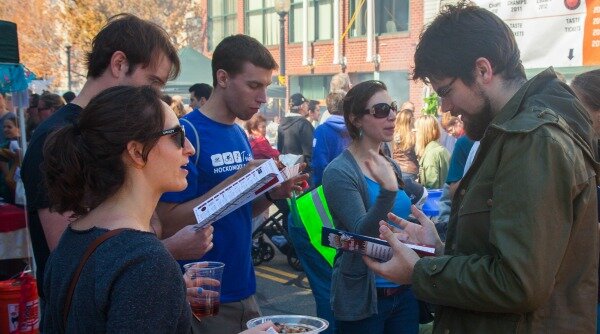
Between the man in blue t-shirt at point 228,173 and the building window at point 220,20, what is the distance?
84.4 ft

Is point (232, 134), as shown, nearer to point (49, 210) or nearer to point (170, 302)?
point (49, 210)

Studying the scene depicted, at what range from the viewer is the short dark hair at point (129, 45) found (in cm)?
274

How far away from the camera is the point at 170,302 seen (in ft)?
5.33

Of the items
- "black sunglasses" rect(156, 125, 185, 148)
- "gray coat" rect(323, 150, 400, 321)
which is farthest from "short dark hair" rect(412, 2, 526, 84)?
"gray coat" rect(323, 150, 400, 321)

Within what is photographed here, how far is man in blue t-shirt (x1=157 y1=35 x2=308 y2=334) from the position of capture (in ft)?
9.98

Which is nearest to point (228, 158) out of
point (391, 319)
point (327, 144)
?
point (391, 319)

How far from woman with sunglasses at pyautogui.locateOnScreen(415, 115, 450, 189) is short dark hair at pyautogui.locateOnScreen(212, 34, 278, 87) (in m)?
4.38

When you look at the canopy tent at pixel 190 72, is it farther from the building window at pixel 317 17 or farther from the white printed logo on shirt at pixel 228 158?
the white printed logo on shirt at pixel 228 158

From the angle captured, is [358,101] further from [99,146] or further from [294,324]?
[99,146]

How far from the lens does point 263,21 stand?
88.2 ft

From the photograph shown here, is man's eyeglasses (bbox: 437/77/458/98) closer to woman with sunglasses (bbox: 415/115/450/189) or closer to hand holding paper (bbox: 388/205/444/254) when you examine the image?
hand holding paper (bbox: 388/205/444/254)

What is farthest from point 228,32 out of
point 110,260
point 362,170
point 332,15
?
point 110,260

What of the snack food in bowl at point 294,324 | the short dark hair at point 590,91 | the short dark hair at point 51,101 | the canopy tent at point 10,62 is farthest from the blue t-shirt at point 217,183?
the short dark hair at point 51,101

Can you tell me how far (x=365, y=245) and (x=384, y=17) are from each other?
66.0 ft
